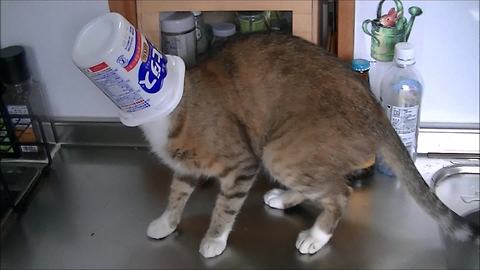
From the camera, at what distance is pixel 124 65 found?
85 cm

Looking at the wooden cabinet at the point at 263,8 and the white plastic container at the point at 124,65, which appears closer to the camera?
the white plastic container at the point at 124,65

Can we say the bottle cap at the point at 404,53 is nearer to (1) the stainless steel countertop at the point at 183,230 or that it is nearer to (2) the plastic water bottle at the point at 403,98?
(2) the plastic water bottle at the point at 403,98

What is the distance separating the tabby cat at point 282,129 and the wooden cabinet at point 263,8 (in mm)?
50

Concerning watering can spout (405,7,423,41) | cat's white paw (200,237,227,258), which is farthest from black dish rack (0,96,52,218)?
watering can spout (405,7,423,41)

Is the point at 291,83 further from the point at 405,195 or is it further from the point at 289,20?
the point at 405,195

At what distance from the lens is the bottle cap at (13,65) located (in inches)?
49.6

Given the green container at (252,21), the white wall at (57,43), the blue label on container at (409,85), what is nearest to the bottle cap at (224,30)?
the green container at (252,21)

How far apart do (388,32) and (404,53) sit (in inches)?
2.3

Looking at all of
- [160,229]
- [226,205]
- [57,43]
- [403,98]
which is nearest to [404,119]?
[403,98]

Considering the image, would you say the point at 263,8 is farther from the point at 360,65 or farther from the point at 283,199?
the point at 283,199

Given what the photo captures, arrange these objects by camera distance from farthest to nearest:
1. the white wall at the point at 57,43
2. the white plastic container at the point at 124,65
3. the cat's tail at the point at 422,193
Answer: the white wall at the point at 57,43, the cat's tail at the point at 422,193, the white plastic container at the point at 124,65

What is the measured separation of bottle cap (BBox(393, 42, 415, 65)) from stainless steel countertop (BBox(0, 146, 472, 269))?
240 mm

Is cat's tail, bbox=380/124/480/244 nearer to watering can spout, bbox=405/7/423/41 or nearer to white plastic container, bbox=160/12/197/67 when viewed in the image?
watering can spout, bbox=405/7/423/41

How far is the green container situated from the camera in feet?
4.01
